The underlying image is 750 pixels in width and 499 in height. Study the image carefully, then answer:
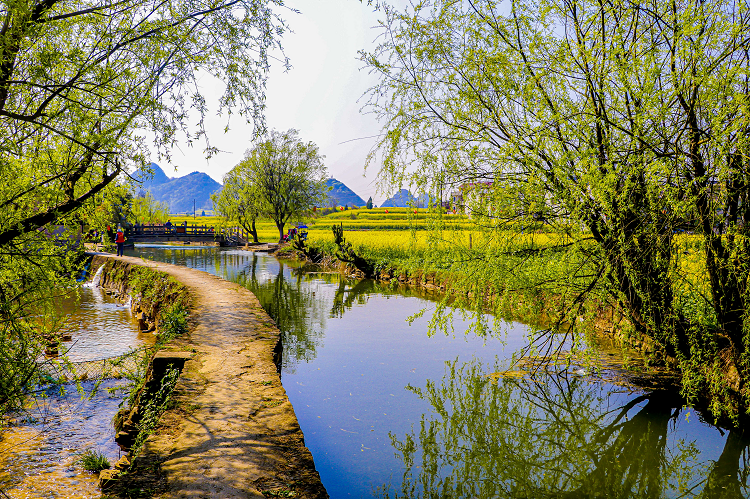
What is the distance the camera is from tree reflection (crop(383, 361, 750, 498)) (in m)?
4.14

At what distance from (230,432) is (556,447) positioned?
10.6 ft

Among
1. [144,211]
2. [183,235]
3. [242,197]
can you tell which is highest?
[242,197]

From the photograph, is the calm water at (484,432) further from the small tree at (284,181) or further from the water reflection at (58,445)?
the small tree at (284,181)

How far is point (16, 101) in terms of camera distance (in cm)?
435

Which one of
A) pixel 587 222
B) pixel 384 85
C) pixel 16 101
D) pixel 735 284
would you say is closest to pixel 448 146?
pixel 384 85

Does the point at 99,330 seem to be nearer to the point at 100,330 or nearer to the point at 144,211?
the point at 100,330

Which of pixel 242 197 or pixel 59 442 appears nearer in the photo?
pixel 59 442

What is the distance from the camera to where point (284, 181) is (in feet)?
130

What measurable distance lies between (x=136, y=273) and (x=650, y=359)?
1383 centimetres

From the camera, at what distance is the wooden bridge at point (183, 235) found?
1673 inches

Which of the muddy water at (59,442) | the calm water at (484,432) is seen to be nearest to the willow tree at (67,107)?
the muddy water at (59,442)

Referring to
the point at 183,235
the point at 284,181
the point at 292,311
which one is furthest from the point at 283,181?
the point at 292,311

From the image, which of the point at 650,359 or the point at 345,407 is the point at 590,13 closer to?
the point at 650,359

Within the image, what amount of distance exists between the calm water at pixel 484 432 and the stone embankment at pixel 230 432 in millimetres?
734
